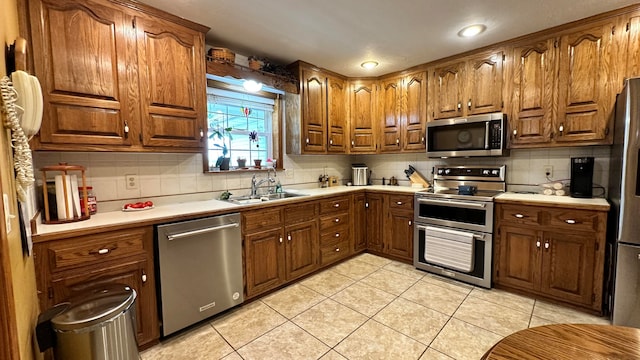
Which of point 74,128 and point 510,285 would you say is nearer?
point 74,128

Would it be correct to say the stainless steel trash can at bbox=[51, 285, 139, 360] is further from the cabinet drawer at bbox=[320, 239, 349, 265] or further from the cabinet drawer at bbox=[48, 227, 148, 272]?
the cabinet drawer at bbox=[320, 239, 349, 265]

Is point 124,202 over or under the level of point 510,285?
over

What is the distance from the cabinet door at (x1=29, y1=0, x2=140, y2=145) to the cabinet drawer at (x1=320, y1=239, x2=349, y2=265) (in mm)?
2188

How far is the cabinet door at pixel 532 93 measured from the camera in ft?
8.13

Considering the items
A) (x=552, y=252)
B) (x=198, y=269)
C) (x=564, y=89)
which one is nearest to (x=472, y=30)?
(x=564, y=89)

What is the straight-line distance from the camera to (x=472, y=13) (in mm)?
2145

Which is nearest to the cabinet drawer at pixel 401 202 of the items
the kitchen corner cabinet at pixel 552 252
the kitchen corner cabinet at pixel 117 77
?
the kitchen corner cabinet at pixel 552 252

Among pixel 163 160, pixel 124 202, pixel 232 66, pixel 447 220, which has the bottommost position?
pixel 447 220

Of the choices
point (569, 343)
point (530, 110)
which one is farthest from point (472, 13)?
point (569, 343)

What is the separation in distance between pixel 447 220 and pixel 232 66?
8.95 feet

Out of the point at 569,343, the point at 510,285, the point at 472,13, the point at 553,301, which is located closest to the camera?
the point at 569,343

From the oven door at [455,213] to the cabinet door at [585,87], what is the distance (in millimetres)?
940

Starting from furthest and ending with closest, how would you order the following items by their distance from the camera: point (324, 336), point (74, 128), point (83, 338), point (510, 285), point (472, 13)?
1. point (510, 285)
2. point (472, 13)
3. point (324, 336)
4. point (74, 128)
5. point (83, 338)

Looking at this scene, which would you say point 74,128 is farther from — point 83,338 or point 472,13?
point 472,13
